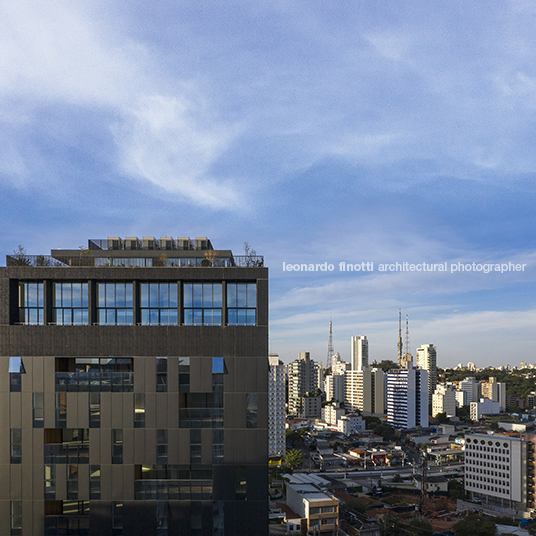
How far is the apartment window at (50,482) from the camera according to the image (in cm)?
2084

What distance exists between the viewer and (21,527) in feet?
69.1

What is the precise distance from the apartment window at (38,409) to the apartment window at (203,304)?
26.5 ft

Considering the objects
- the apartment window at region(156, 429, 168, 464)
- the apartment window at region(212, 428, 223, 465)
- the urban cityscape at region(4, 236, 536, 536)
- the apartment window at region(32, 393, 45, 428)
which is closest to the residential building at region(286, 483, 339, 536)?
the urban cityscape at region(4, 236, 536, 536)

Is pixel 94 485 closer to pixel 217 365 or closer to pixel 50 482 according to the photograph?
pixel 50 482

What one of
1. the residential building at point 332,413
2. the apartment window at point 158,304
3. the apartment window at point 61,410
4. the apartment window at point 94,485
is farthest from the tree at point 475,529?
the residential building at point 332,413

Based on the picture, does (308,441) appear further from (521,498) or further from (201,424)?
(201,424)

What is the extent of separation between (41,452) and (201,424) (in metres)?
8.15

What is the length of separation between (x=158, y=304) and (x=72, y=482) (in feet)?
31.7

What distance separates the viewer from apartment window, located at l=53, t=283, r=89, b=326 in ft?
72.2

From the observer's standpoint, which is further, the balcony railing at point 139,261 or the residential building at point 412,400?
the residential building at point 412,400

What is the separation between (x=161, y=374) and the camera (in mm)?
21156

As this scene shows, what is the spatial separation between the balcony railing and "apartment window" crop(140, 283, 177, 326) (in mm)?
1154

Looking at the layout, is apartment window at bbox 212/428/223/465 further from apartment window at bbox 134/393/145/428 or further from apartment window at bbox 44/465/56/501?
apartment window at bbox 44/465/56/501

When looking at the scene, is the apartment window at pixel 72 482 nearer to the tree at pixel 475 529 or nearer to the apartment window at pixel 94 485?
the apartment window at pixel 94 485
